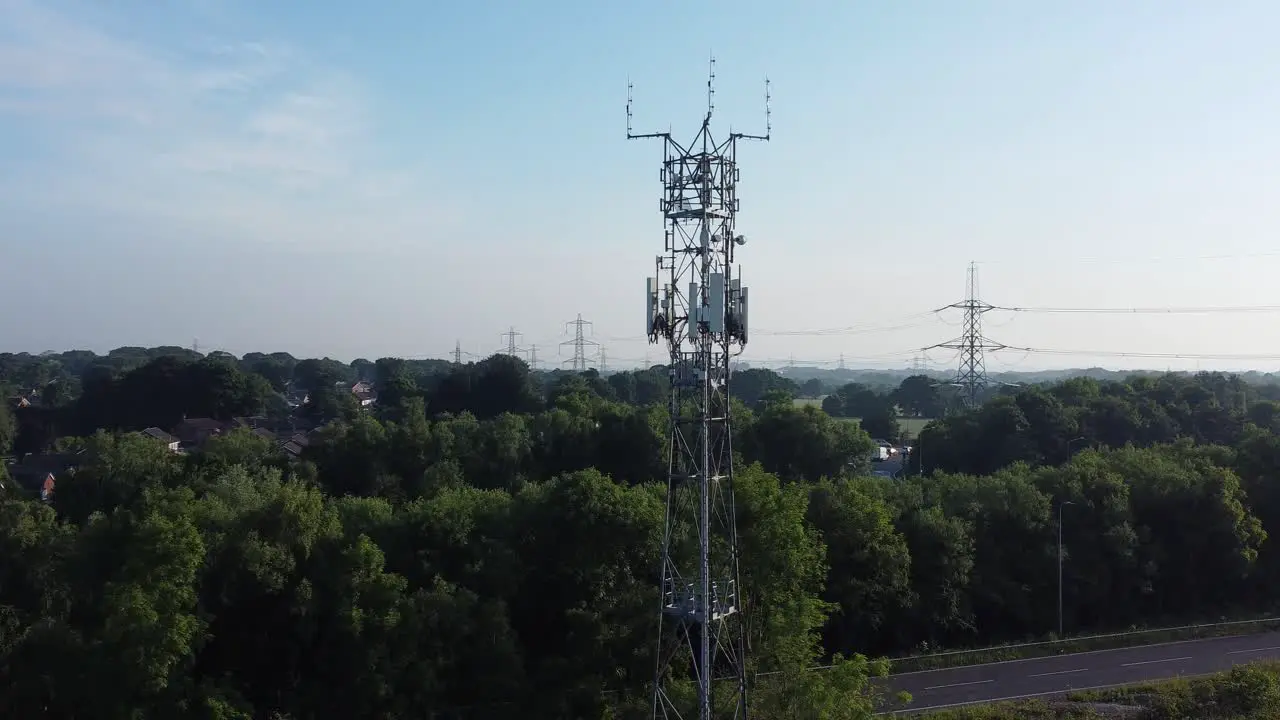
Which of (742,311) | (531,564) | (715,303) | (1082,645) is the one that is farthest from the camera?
(1082,645)

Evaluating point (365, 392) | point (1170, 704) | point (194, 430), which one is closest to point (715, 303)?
point (1170, 704)

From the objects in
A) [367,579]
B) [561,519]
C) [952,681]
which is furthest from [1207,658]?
[367,579]

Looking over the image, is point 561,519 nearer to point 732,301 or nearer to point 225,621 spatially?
point 225,621

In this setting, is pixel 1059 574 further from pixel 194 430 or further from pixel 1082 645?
pixel 194 430

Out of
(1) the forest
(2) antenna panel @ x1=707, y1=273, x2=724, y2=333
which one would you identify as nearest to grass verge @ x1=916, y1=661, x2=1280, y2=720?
(1) the forest

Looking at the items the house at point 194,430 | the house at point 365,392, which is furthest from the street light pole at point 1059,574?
the house at point 365,392

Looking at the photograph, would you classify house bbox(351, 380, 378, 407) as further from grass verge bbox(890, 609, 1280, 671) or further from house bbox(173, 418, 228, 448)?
grass verge bbox(890, 609, 1280, 671)

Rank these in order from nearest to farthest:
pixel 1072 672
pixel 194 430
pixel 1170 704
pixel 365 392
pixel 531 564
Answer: pixel 1170 704, pixel 531 564, pixel 1072 672, pixel 194 430, pixel 365 392
